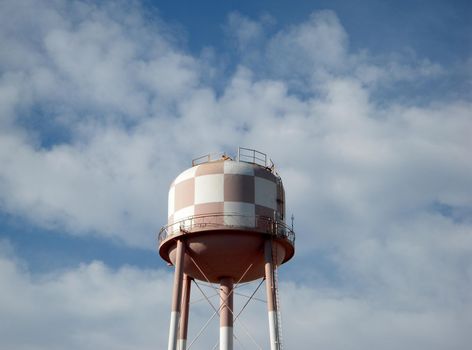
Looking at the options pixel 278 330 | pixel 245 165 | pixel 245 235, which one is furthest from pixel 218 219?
pixel 278 330

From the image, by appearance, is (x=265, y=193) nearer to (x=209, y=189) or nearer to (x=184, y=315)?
(x=209, y=189)

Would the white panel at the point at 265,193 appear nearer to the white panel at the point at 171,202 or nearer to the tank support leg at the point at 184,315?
the white panel at the point at 171,202

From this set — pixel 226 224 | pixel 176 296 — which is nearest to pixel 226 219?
pixel 226 224

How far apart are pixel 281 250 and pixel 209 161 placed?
17.4ft

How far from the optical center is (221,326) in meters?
30.4

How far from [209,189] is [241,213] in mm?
1805

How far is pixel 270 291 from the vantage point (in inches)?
1080

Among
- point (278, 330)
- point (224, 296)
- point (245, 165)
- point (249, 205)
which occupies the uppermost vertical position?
point (245, 165)

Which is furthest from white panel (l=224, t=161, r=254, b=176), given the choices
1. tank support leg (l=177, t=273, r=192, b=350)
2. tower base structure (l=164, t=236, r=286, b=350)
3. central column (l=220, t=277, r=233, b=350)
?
tank support leg (l=177, t=273, r=192, b=350)

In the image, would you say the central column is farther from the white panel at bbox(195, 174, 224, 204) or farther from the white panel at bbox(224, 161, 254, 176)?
the white panel at bbox(224, 161, 254, 176)

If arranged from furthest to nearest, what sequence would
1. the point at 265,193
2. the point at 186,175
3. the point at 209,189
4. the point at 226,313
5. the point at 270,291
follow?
the point at 226,313
the point at 186,175
the point at 265,193
the point at 209,189
the point at 270,291

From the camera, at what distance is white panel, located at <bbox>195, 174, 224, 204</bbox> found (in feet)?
94.9

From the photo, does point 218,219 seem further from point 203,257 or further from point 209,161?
point 209,161

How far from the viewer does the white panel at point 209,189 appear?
28.9 metres
